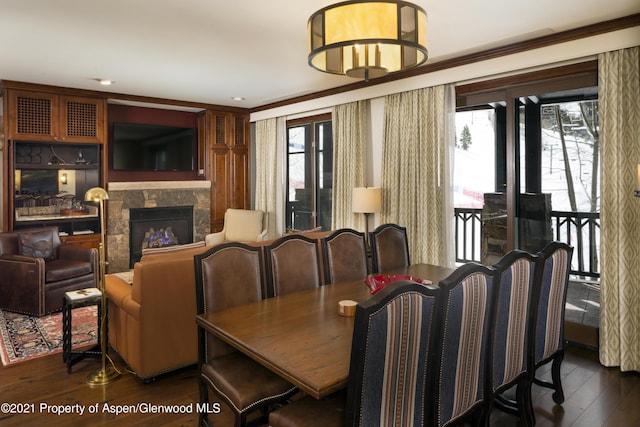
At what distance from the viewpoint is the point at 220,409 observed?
2.66m

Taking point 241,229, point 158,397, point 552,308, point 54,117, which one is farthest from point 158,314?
point 54,117

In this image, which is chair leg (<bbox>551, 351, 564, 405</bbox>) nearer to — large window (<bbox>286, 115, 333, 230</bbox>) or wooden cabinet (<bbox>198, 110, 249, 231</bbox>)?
large window (<bbox>286, 115, 333, 230</bbox>)

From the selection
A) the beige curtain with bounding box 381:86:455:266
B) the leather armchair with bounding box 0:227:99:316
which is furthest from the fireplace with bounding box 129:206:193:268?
the beige curtain with bounding box 381:86:455:266

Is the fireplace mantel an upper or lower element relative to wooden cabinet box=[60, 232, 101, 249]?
upper

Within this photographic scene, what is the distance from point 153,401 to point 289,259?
127 cm

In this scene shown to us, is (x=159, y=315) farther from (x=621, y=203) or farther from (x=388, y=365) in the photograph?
(x=621, y=203)

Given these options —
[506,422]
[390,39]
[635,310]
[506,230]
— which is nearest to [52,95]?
[390,39]

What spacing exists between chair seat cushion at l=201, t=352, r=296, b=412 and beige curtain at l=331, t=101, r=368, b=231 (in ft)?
11.1

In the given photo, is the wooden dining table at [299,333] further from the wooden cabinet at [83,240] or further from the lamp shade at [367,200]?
the wooden cabinet at [83,240]

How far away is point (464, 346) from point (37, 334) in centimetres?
389

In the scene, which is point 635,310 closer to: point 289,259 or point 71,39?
point 289,259

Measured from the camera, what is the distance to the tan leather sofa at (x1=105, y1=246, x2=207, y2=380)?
291cm

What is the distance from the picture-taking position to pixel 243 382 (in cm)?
205

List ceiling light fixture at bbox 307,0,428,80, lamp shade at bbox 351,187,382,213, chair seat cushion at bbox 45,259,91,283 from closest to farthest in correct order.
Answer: ceiling light fixture at bbox 307,0,428,80 → chair seat cushion at bbox 45,259,91,283 → lamp shade at bbox 351,187,382,213
